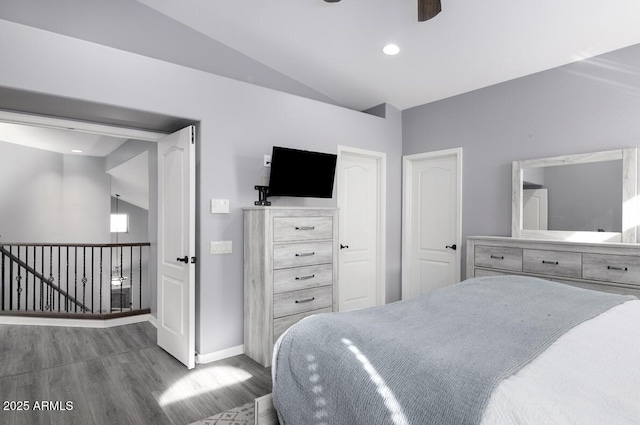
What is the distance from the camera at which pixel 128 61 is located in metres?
2.62

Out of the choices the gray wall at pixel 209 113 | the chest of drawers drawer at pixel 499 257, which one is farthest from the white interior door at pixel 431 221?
the gray wall at pixel 209 113

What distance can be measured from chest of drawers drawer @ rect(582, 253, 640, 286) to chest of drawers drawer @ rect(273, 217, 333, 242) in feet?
6.90

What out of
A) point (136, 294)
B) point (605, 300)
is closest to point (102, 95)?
point (605, 300)

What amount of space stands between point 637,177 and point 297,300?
9.86ft

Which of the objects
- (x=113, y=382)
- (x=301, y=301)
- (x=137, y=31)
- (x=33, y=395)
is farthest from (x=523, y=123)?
(x=33, y=395)

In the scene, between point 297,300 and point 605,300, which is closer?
point 605,300

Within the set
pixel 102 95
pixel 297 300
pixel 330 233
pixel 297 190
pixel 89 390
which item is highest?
pixel 102 95

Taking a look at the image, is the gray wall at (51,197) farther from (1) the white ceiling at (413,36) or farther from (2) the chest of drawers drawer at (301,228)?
(2) the chest of drawers drawer at (301,228)

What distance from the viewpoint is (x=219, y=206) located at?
3074mm

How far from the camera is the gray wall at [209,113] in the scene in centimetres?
231

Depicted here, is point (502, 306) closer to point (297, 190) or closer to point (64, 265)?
point (297, 190)

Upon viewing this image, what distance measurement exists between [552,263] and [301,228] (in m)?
2.14

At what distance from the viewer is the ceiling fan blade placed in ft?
6.91

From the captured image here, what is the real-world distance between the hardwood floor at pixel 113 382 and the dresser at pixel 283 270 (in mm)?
339
